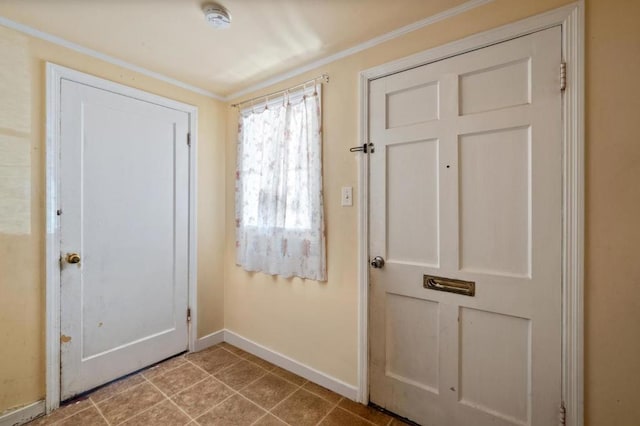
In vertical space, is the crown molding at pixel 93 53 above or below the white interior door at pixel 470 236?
above

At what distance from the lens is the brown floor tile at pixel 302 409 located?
5.58 ft

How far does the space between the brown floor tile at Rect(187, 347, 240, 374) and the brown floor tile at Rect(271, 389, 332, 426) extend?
28.0 inches

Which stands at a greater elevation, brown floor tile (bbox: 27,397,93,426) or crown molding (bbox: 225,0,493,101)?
crown molding (bbox: 225,0,493,101)

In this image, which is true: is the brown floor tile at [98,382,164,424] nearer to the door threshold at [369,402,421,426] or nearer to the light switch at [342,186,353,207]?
the door threshold at [369,402,421,426]

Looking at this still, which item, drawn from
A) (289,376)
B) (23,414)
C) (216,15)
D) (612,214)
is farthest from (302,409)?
(216,15)

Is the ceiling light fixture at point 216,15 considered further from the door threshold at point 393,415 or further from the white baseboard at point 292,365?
the door threshold at point 393,415

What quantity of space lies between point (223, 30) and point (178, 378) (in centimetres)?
245

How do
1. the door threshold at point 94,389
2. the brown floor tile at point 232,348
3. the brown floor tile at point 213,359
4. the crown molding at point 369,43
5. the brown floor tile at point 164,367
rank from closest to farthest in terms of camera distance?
the crown molding at point 369,43, the door threshold at point 94,389, the brown floor tile at point 164,367, the brown floor tile at point 213,359, the brown floor tile at point 232,348

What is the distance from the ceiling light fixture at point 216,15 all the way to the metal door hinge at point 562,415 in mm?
2549

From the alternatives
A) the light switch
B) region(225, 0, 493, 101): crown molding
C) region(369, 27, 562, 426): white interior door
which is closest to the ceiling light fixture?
region(225, 0, 493, 101): crown molding

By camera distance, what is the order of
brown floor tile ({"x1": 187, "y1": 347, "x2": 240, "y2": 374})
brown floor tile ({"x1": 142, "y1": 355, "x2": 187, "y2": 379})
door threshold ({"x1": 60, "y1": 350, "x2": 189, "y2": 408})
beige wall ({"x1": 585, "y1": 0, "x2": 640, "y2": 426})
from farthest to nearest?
brown floor tile ({"x1": 187, "y1": 347, "x2": 240, "y2": 374}) → brown floor tile ({"x1": 142, "y1": 355, "x2": 187, "y2": 379}) → door threshold ({"x1": 60, "y1": 350, "x2": 189, "y2": 408}) → beige wall ({"x1": 585, "y1": 0, "x2": 640, "y2": 426})

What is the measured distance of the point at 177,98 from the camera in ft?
7.91

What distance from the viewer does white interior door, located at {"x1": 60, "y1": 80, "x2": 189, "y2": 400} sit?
187 cm

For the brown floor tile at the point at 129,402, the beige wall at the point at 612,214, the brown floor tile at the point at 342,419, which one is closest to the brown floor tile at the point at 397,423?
the brown floor tile at the point at 342,419
